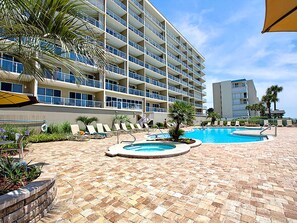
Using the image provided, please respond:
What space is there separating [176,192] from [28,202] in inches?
104

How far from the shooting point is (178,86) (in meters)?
37.4

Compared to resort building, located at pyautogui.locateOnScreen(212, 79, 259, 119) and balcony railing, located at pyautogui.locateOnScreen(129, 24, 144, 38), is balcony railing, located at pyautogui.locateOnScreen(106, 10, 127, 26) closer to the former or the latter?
balcony railing, located at pyautogui.locateOnScreen(129, 24, 144, 38)

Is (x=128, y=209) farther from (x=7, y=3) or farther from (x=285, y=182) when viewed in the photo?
(x=285, y=182)

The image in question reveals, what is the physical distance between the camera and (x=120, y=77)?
72.2 feet

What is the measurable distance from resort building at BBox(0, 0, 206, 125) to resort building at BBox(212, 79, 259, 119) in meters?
20.9

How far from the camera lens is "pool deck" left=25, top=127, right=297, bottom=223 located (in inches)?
103

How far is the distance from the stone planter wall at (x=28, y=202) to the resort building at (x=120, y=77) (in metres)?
6.24

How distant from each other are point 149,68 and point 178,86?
1243 cm

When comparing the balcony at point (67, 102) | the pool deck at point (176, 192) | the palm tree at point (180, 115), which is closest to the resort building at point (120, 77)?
the balcony at point (67, 102)

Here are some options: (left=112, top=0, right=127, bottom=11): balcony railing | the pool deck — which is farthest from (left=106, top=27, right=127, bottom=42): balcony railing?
the pool deck

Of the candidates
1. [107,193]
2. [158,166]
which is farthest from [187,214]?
[158,166]

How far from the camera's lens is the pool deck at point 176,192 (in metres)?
2.62

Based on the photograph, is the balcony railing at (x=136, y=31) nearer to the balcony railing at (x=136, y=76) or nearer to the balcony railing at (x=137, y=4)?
the balcony railing at (x=137, y=4)

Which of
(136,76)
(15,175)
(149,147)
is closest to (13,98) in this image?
(15,175)
